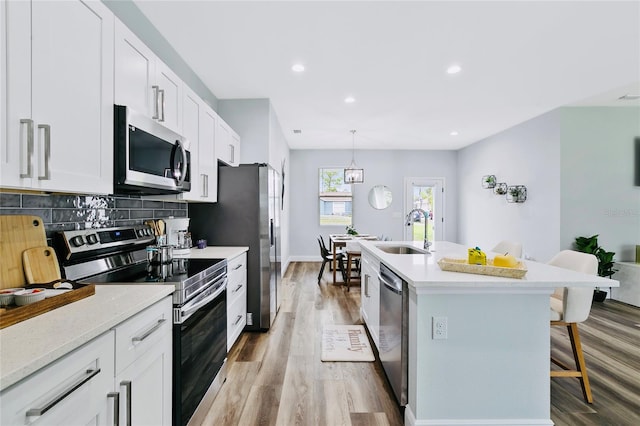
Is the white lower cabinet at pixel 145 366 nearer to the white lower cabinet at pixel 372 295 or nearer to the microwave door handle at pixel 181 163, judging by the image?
the microwave door handle at pixel 181 163

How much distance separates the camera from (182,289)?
1570 mm

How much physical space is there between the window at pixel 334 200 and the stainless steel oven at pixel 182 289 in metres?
5.22

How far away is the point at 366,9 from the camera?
2.25 metres

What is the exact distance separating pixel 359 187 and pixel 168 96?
573cm

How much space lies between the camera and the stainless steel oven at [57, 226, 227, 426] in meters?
1.56

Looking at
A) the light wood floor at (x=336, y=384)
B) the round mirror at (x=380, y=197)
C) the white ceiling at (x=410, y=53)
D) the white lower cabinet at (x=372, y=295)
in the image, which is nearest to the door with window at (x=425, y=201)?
the round mirror at (x=380, y=197)

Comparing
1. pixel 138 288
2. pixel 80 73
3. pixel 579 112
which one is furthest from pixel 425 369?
pixel 579 112

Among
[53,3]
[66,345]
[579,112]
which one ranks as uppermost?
[579,112]

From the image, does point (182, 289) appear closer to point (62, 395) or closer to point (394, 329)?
point (62, 395)

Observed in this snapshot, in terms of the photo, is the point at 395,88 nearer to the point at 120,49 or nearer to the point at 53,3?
the point at 120,49

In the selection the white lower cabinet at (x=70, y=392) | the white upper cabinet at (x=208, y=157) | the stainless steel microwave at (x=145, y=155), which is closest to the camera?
the white lower cabinet at (x=70, y=392)

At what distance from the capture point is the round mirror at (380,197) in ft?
24.4

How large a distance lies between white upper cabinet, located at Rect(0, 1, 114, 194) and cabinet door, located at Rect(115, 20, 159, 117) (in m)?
0.06

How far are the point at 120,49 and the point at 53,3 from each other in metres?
0.42
